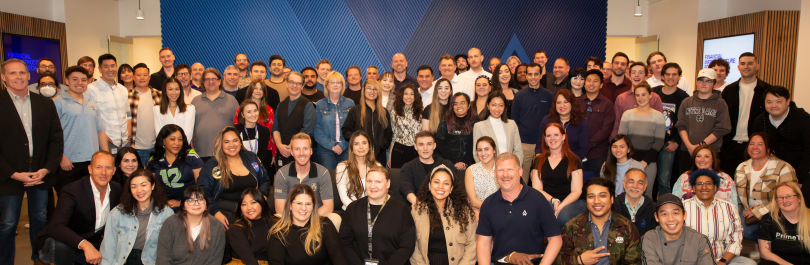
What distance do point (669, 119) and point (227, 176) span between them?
4.48 meters

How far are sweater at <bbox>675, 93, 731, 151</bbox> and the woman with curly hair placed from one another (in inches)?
116

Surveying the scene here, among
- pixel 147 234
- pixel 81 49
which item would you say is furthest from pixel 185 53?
pixel 147 234

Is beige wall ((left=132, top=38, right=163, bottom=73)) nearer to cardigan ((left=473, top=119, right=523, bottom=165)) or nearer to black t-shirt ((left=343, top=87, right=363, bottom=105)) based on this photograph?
black t-shirt ((left=343, top=87, right=363, bottom=105))

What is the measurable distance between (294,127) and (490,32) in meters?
4.99

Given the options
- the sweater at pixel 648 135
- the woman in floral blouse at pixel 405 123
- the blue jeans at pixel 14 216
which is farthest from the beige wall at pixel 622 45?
the blue jeans at pixel 14 216

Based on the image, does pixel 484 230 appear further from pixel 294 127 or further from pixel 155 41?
pixel 155 41

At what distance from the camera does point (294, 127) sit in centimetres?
515

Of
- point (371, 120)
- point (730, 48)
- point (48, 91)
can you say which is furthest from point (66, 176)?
point (730, 48)

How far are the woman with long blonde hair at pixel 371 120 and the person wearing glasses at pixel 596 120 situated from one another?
1969mm

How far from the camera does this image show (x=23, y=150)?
391 centimetres

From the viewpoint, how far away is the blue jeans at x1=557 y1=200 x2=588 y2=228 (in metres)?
3.94

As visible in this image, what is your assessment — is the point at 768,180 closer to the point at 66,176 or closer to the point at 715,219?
the point at 715,219

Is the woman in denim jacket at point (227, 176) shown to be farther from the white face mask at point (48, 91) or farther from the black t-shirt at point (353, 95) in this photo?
the black t-shirt at point (353, 95)

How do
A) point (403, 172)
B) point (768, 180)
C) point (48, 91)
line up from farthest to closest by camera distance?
point (48, 91) → point (768, 180) → point (403, 172)
